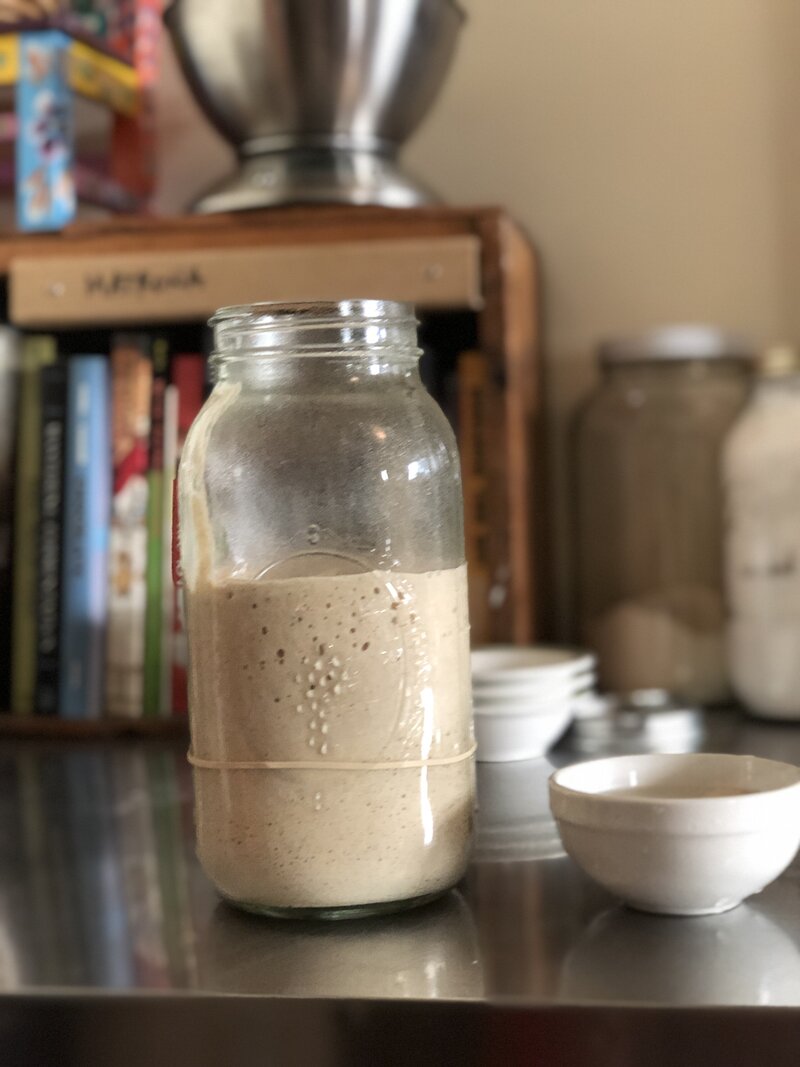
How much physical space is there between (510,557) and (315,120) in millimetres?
411

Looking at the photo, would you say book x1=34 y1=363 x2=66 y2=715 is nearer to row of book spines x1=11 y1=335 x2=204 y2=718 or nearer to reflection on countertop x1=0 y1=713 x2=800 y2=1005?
row of book spines x1=11 y1=335 x2=204 y2=718

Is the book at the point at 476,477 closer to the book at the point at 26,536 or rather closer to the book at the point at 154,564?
the book at the point at 154,564

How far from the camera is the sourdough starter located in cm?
56

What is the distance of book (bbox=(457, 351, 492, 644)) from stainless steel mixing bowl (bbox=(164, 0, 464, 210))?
163mm

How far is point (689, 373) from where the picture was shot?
1.21 meters

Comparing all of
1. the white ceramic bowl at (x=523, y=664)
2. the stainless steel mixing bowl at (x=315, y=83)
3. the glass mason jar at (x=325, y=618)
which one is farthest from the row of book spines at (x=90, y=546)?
the glass mason jar at (x=325, y=618)

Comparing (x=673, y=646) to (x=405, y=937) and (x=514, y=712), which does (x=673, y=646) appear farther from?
(x=405, y=937)

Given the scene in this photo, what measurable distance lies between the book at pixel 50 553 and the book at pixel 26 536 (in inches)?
0.4


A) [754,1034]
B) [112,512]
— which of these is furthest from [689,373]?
[754,1034]

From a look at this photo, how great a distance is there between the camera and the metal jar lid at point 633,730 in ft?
3.19

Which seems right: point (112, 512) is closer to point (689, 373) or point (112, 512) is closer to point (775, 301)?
point (689, 373)

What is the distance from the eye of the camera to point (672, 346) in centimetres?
119

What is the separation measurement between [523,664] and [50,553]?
439 mm

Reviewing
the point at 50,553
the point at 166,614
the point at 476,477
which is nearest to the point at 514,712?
the point at 476,477
